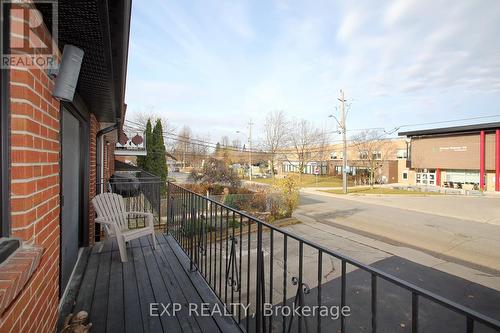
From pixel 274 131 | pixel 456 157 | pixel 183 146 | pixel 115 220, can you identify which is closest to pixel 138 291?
pixel 115 220

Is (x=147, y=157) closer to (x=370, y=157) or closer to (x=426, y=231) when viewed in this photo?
(x=426, y=231)

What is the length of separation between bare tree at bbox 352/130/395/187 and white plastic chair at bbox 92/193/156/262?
31827mm

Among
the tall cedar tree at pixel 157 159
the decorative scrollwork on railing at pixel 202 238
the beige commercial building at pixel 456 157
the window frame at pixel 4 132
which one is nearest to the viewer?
the window frame at pixel 4 132

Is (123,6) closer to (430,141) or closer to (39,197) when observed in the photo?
(39,197)

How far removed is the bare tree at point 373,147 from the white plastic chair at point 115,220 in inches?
1253

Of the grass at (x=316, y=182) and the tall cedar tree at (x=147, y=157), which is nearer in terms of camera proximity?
the tall cedar tree at (x=147, y=157)

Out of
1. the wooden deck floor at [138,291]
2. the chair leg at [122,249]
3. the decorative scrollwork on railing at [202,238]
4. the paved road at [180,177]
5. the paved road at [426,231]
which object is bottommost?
the paved road at [426,231]

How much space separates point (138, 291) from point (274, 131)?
1105 inches

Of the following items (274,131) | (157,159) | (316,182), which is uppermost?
(274,131)

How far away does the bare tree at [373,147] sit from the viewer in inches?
1299

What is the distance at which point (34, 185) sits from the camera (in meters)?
1.55

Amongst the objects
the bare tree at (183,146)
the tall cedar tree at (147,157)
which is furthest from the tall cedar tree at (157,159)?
the bare tree at (183,146)

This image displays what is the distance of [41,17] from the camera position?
1.56 m

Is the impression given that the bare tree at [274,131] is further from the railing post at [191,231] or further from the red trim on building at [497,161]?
the railing post at [191,231]
